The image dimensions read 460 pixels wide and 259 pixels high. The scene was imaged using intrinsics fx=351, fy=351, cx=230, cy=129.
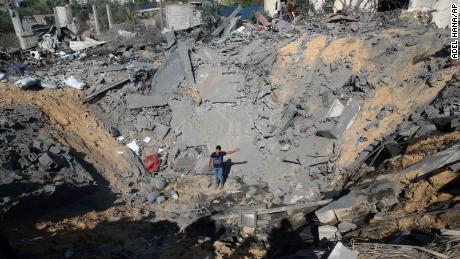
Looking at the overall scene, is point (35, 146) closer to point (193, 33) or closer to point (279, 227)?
point (279, 227)

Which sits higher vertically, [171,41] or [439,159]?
[171,41]

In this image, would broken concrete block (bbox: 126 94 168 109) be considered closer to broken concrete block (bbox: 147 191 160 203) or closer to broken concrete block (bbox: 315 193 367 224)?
broken concrete block (bbox: 147 191 160 203)

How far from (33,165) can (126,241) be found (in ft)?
9.49

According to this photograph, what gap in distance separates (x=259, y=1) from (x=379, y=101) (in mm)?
23345

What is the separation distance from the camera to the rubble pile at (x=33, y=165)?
6.65 m

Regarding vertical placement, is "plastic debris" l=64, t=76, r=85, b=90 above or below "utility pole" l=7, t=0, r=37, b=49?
below

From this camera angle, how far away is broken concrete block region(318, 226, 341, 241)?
540cm

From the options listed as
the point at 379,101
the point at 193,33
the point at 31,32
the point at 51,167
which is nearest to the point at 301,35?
the point at 379,101

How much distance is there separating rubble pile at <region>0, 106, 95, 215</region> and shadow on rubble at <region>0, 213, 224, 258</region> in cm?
99

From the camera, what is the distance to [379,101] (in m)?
8.60

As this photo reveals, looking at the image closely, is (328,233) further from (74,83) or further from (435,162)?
(74,83)

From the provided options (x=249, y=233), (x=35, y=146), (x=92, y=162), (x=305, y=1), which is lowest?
(x=249, y=233)

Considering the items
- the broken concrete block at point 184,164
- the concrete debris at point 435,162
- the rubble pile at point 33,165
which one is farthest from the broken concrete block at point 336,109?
the rubble pile at point 33,165

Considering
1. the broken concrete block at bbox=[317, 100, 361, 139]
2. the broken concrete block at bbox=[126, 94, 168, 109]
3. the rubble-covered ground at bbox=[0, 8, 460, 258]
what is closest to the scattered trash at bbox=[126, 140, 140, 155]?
the rubble-covered ground at bbox=[0, 8, 460, 258]
